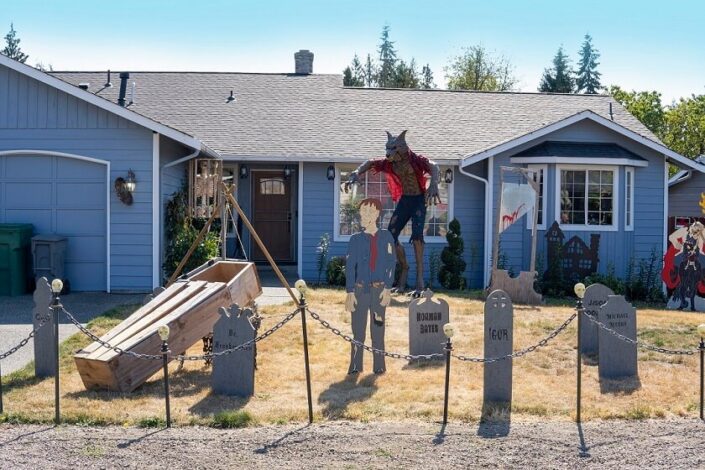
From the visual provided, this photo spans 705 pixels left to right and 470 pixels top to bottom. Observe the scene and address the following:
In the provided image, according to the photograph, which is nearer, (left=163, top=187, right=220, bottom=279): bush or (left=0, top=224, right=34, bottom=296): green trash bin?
(left=0, top=224, right=34, bottom=296): green trash bin

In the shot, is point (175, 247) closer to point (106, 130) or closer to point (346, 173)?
point (106, 130)

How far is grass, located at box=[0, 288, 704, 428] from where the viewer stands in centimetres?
700

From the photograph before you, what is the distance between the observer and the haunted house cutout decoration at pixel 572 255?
51.8 feet

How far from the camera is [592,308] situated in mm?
9359

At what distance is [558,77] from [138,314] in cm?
4974

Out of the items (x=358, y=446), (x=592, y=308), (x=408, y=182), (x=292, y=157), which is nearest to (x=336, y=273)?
(x=292, y=157)

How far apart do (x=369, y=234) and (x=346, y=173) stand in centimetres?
848

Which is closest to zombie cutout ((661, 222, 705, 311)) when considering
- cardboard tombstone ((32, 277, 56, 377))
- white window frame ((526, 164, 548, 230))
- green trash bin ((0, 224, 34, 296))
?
white window frame ((526, 164, 548, 230))

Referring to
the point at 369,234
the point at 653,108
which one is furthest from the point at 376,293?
the point at 653,108

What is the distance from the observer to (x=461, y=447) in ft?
20.3

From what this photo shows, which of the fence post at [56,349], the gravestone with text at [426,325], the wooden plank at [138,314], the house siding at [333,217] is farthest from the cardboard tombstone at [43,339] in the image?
the house siding at [333,217]

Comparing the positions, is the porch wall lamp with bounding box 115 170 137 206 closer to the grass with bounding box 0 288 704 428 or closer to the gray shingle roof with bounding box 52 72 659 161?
the gray shingle roof with bounding box 52 72 659 161

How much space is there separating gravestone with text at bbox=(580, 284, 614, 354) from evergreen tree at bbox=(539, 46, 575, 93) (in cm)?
4638

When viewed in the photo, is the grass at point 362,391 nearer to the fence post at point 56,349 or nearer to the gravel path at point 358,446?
the fence post at point 56,349
